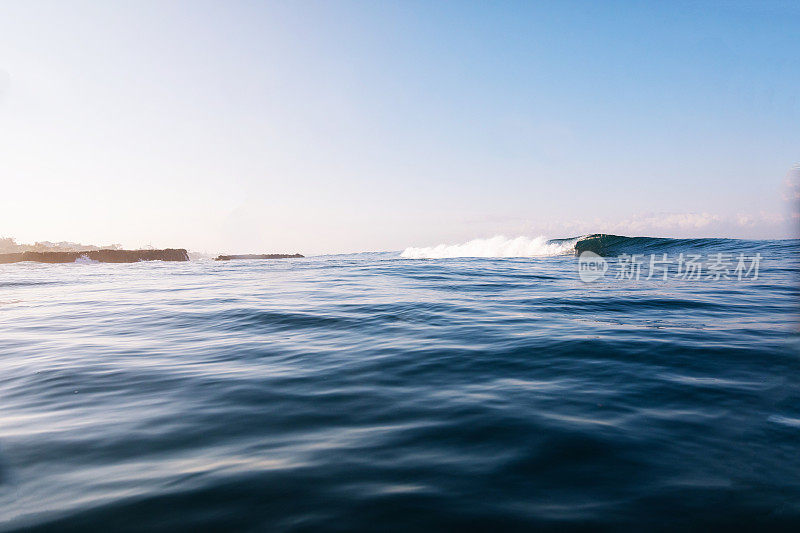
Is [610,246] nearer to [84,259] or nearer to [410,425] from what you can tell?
[410,425]

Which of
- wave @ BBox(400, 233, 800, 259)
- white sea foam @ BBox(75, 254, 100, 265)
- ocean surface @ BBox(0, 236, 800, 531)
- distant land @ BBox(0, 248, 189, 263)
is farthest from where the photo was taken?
white sea foam @ BBox(75, 254, 100, 265)

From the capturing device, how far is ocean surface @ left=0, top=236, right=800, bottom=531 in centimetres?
207

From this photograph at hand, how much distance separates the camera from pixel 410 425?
308cm

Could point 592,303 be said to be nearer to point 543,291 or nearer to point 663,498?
point 543,291

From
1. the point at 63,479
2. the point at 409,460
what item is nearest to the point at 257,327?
the point at 63,479

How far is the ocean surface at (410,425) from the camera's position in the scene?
2.07m

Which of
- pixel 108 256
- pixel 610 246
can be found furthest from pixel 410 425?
pixel 108 256

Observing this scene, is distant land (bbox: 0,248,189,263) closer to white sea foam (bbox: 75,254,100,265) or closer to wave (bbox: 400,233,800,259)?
white sea foam (bbox: 75,254,100,265)

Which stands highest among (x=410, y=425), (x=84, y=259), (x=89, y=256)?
(x=89, y=256)

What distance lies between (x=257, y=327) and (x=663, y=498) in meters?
6.53

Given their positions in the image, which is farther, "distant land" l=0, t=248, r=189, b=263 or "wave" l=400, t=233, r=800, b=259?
"distant land" l=0, t=248, r=189, b=263

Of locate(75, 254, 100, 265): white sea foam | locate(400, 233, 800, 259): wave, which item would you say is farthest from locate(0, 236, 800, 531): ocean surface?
locate(75, 254, 100, 265): white sea foam

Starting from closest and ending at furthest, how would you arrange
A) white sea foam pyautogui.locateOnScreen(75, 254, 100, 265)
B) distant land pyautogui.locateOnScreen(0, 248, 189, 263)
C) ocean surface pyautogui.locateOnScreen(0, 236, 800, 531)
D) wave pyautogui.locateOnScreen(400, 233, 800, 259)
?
ocean surface pyautogui.locateOnScreen(0, 236, 800, 531) → wave pyautogui.locateOnScreen(400, 233, 800, 259) → distant land pyautogui.locateOnScreen(0, 248, 189, 263) → white sea foam pyautogui.locateOnScreen(75, 254, 100, 265)

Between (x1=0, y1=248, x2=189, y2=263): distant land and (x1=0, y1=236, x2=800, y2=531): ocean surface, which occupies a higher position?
(x1=0, y1=248, x2=189, y2=263): distant land
